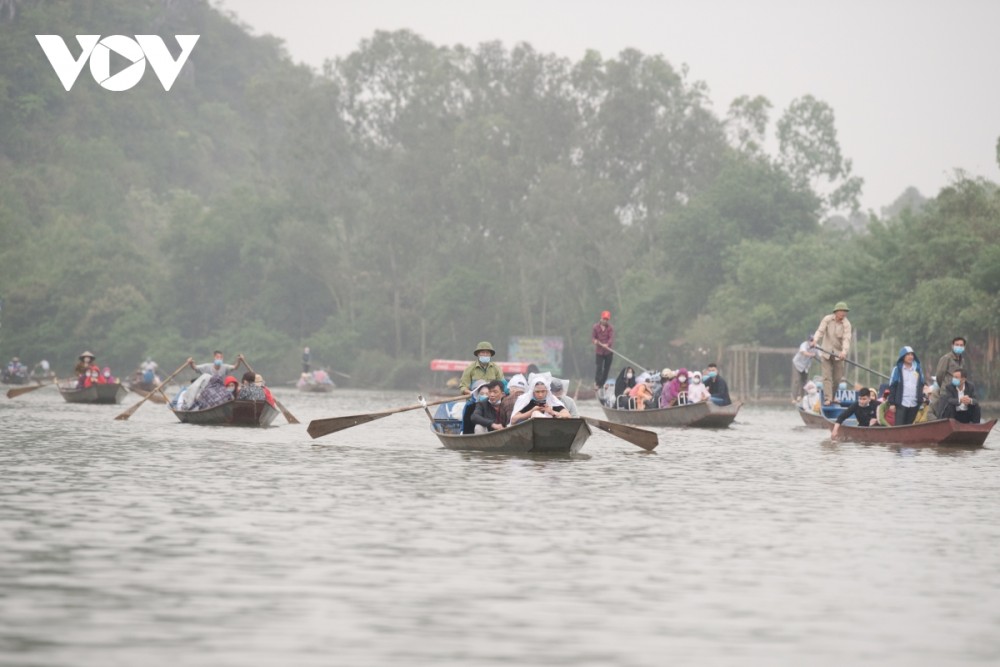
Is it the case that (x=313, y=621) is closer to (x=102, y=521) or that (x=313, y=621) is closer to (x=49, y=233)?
(x=102, y=521)

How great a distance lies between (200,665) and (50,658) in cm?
76

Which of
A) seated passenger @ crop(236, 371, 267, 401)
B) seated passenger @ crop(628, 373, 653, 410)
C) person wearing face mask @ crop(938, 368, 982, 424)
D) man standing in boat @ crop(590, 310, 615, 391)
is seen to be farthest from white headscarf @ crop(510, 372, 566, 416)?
seated passenger @ crop(628, 373, 653, 410)

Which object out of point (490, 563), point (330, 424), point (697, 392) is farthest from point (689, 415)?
point (490, 563)

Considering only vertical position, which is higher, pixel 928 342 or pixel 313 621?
pixel 928 342

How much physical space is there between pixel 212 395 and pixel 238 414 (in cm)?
95

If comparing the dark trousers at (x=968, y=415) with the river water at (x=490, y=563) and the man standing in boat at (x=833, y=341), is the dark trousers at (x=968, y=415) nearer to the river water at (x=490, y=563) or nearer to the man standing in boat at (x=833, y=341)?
the man standing in boat at (x=833, y=341)

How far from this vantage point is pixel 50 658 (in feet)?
28.1

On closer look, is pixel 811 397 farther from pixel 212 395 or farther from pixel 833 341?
pixel 212 395

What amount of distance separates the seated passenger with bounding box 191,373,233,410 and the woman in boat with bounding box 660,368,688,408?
30.7 feet

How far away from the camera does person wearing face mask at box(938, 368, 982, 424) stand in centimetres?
2723

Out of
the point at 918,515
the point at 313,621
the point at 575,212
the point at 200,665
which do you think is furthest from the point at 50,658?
the point at 575,212

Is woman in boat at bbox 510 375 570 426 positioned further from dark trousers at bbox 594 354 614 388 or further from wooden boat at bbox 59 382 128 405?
wooden boat at bbox 59 382 128 405

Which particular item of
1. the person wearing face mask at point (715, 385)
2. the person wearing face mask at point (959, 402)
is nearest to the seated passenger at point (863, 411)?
the person wearing face mask at point (959, 402)

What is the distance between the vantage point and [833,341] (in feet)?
102
